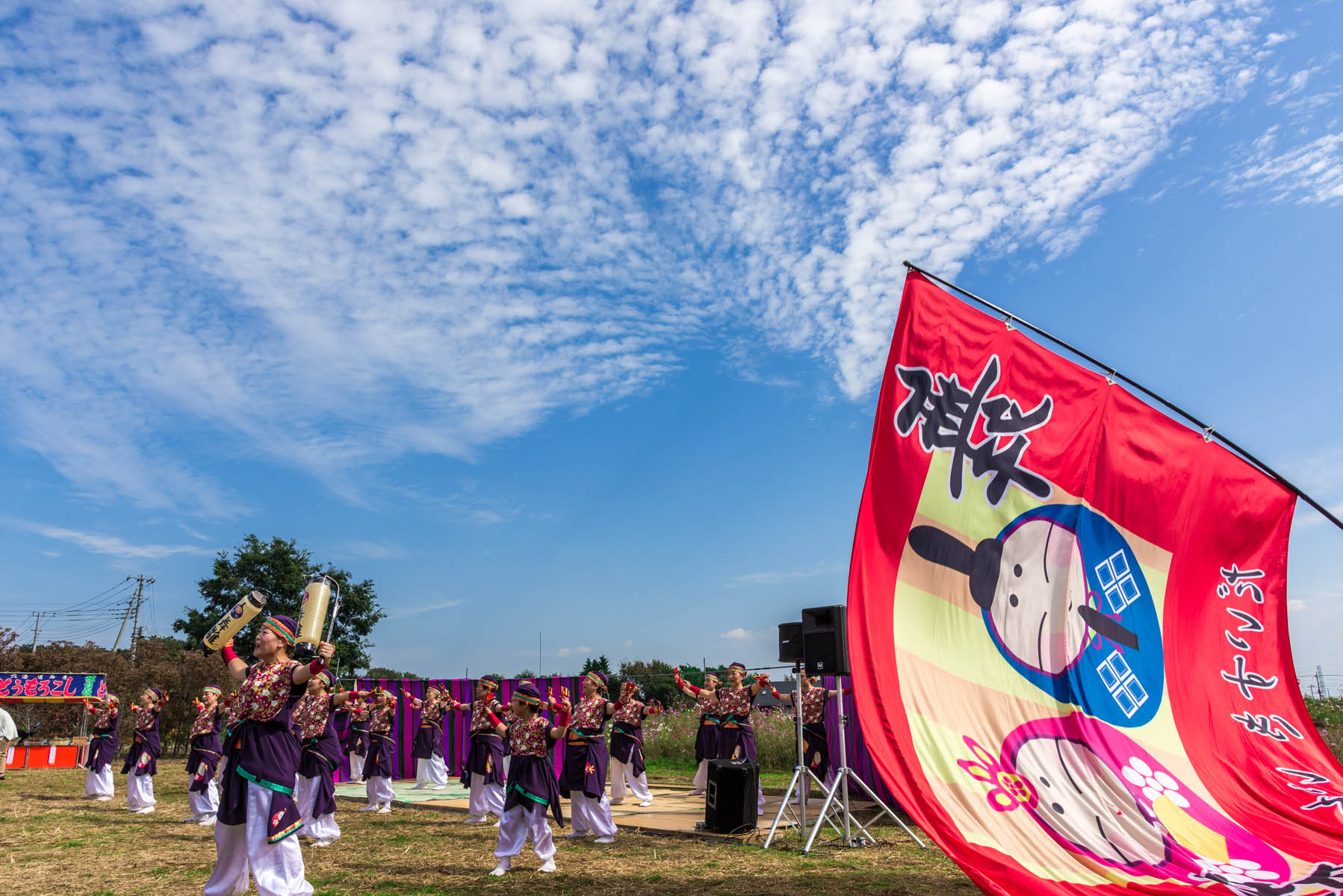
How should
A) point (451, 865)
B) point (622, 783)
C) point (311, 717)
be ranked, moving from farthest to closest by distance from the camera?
point (622, 783) < point (311, 717) < point (451, 865)

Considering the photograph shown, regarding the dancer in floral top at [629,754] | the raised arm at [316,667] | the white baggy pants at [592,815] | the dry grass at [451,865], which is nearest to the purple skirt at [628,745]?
the dancer in floral top at [629,754]

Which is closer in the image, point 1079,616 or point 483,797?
point 1079,616

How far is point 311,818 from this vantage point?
9.59 meters

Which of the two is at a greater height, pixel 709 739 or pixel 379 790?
pixel 709 739

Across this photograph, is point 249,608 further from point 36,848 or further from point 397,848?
point 36,848

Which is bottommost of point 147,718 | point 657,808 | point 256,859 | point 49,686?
point 657,808

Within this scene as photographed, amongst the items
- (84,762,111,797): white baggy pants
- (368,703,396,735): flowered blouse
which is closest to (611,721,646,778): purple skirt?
(368,703,396,735): flowered blouse

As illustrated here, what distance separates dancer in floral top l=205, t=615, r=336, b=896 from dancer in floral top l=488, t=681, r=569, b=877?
2.39 meters

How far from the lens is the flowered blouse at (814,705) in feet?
38.4

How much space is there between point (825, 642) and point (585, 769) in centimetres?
340

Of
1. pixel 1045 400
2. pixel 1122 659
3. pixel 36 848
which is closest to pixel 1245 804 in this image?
pixel 1122 659

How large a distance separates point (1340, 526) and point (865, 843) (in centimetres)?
552


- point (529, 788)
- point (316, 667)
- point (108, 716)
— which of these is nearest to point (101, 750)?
point (108, 716)

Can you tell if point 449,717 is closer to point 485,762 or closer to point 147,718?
point 147,718
